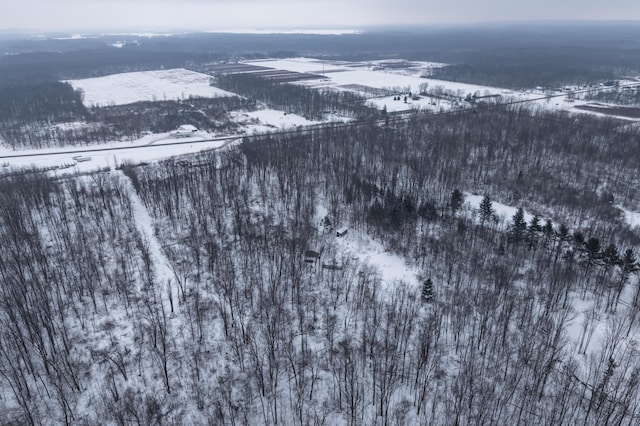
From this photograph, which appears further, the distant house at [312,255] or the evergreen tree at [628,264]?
the distant house at [312,255]

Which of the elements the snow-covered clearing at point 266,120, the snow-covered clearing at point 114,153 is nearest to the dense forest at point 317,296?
the snow-covered clearing at point 114,153

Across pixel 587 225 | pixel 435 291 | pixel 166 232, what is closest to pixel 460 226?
pixel 435 291

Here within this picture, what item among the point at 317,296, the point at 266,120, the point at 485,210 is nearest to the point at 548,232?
the point at 485,210

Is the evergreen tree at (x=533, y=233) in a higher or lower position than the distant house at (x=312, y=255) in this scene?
higher

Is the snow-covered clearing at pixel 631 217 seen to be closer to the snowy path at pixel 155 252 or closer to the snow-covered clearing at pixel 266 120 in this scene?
the snowy path at pixel 155 252

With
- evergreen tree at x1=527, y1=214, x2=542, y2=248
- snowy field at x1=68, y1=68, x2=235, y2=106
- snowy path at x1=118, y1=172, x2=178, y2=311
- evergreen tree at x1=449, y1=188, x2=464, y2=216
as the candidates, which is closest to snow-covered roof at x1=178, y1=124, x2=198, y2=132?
snowy path at x1=118, y1=172, x2=178, y2=311

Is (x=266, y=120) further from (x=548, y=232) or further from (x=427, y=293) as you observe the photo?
(x=427, y=293)
